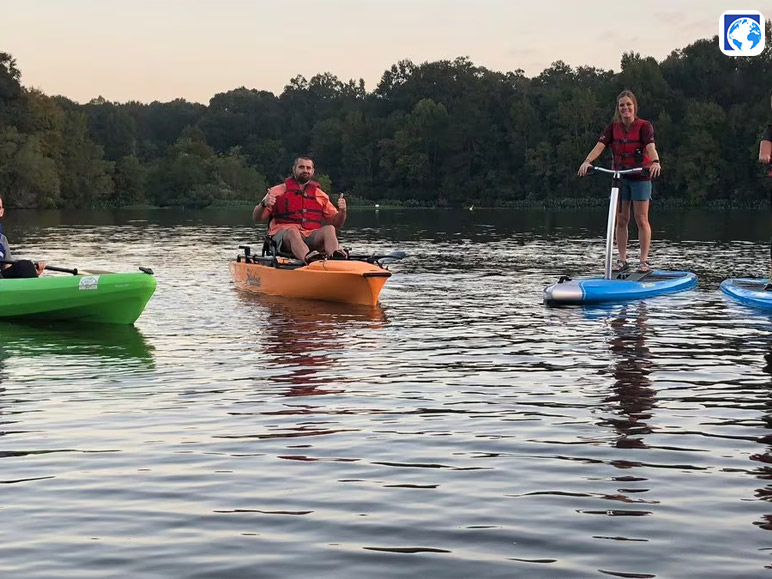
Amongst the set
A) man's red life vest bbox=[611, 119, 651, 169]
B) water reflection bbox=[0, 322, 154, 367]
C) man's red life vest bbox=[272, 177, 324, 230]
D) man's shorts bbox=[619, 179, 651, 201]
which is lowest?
water reflection bbox=[0, 322, 154, 367]

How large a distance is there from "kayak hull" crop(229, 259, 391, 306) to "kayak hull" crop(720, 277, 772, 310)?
419 cm

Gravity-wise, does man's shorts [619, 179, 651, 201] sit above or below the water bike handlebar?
below

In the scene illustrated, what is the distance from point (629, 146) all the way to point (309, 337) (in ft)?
17.1

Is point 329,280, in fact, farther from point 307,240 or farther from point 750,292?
point 750,292

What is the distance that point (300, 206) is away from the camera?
16.2m

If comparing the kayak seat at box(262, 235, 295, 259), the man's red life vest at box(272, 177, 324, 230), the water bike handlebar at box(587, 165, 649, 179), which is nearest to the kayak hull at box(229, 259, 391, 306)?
the kayak seat at box(262, 235, 295, 259)

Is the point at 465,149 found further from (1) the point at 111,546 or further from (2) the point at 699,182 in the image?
(1) the point at 111,546

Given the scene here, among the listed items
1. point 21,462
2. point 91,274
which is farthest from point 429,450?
point 91,274

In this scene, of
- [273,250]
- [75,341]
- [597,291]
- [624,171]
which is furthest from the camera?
[273,250]

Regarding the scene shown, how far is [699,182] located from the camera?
99.3 metres

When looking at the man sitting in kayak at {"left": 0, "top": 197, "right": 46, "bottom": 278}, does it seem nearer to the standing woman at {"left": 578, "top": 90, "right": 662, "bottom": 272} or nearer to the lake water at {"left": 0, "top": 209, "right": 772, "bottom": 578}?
the lake water at {"left": 0, "top": 209, "right": 772, "bottom": 578}

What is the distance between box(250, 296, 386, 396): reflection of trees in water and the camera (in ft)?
31.2

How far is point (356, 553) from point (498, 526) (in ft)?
2.33

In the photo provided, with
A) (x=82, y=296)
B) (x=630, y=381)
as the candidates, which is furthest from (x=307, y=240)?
(x=630, y=381)
